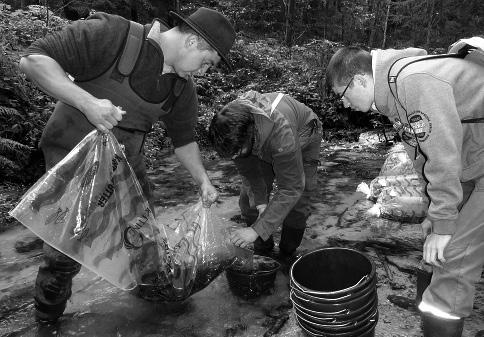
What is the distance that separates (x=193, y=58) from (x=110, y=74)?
44cm

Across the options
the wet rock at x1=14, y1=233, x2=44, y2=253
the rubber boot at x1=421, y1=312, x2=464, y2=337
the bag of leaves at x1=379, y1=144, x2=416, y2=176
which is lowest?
the wet rock at x1=14, y1=233, x2=44, y2=253

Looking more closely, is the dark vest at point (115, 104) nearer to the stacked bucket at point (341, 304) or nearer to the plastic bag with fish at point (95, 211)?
the plastic bag with fish at point (95, 211)

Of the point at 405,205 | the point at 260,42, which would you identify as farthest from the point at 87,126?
the point at 260,42

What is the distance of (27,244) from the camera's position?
3668 millimetres

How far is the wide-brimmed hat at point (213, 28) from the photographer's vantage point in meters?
2.13

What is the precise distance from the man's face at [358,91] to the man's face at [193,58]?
2.19 ft

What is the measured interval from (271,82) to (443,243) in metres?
9.59

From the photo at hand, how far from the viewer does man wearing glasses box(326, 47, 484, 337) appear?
5.47ft

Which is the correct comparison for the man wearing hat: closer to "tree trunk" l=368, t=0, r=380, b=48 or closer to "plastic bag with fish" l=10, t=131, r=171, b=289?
"plastic bag with fish" l=10, t=131, r=171, b=289

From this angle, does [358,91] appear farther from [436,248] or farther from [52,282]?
[52,282]

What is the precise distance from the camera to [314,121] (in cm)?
311

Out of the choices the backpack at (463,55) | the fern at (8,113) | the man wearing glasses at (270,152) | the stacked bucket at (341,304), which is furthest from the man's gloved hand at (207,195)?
the fern at (8,113)

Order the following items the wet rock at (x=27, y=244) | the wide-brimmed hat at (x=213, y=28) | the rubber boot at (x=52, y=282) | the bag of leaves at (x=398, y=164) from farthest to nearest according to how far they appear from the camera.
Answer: the bag of leaves at (x=398, y=164) < the wet rock at (x=27, y=244) < the rubber boot at (x=52, y=282) < the wide-brimmed hat at (x=213, y=28)

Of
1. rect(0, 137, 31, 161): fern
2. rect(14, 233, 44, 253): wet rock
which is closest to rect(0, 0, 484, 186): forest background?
rect(0, 137, 31, 161): fern
